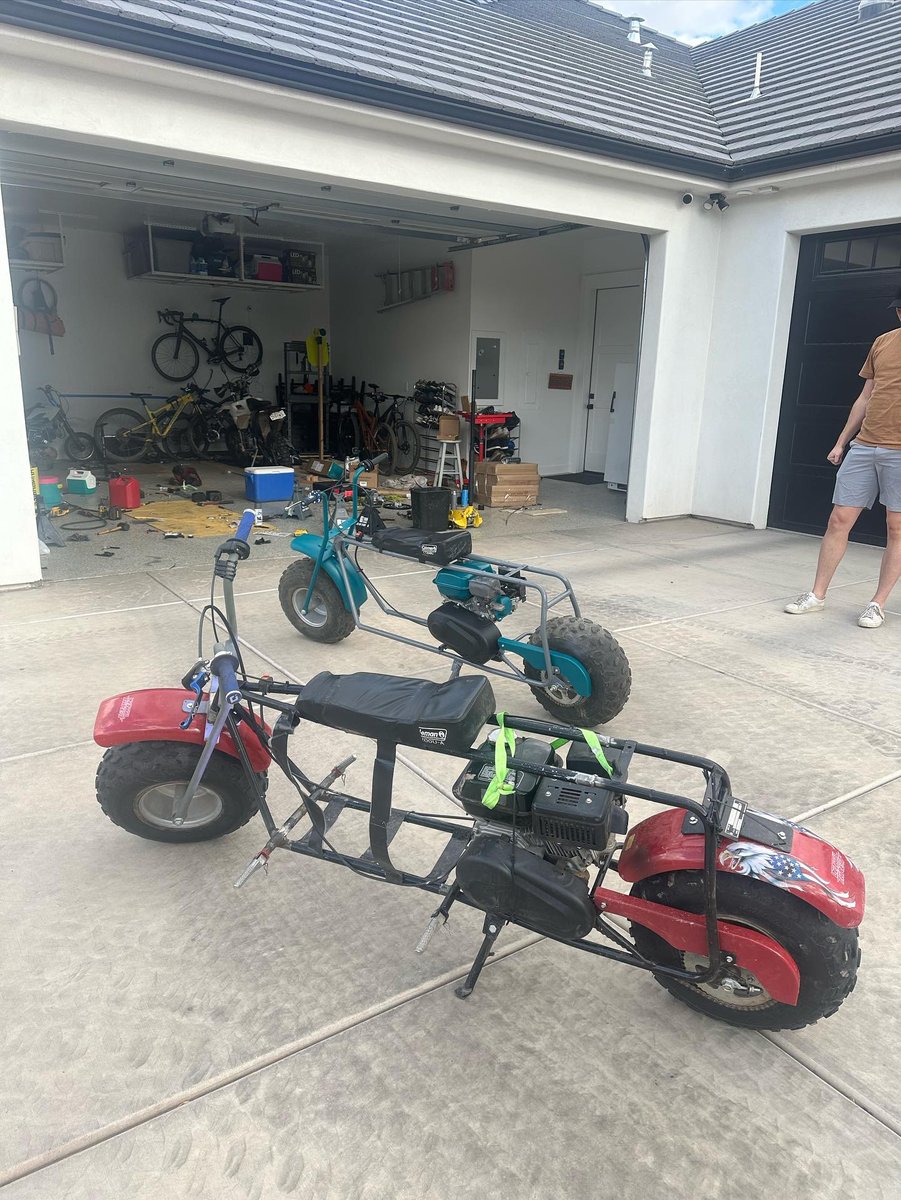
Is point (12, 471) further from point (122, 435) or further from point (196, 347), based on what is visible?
point (196, 347)

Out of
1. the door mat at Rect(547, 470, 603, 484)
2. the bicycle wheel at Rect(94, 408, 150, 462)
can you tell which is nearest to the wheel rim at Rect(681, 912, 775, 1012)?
the door mat at Rect(547, 470, 603, 484)

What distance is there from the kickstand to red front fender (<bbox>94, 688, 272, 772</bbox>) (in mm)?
852

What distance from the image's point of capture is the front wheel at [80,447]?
11.7 metres

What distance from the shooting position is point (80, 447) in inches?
466

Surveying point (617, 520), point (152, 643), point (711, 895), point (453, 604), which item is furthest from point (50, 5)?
point (617, 520)

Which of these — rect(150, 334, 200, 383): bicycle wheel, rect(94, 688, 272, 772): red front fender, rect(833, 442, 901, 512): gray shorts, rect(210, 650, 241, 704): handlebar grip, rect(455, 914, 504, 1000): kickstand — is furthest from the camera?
rect(150, 334, 200, 383): bicycle wheel

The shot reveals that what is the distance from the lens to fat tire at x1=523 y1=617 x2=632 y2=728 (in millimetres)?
3359

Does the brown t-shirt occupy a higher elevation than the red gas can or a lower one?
higher

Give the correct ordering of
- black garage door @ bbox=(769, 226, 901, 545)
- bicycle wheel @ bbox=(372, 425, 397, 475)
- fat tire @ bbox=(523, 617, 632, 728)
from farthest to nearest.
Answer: bicycle wheel @ bbox=(372, 425, 397, 475) → black garage door @ bbox=(769, 226, 901, 545) → fat tire @ bbox=(523, 617, 632, 728)

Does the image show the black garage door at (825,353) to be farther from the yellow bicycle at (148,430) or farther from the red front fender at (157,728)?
the yellow bicycle at (148,430)

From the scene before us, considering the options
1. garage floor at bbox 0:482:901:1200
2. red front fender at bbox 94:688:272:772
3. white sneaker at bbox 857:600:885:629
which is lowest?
garage floor at bbox 0:482:901:1200

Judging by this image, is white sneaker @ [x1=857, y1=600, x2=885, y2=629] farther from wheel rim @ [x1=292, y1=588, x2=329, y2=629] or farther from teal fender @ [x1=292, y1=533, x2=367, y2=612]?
wheel rim @ [x1=292, y1=588, x2=329, y2=629]

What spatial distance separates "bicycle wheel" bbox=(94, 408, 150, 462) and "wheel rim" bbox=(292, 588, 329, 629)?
26.5 ft

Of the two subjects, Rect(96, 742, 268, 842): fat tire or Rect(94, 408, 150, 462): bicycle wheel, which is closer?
Rect(96, 742, 268, 842): fat tire
